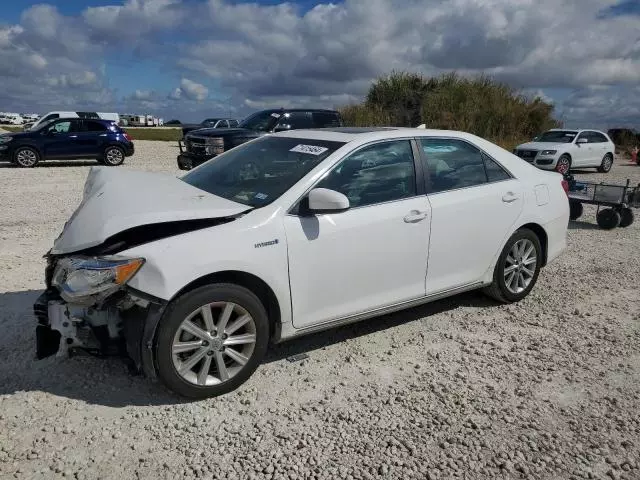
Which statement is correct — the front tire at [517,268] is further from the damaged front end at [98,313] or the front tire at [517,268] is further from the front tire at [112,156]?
the front tire at [112,156]

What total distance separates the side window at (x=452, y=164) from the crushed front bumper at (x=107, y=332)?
94.3 inches

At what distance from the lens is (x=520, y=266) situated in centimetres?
496

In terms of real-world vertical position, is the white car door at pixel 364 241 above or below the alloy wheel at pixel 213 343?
above

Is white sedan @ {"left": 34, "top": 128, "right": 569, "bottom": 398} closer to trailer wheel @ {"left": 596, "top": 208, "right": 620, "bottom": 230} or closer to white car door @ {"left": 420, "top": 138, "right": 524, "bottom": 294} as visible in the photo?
white car door @ {"left": 420, "top": 138, "right": 524, "bottom": 294}

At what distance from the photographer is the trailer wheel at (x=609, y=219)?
8.60m

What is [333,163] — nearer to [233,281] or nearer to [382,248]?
[382,248]

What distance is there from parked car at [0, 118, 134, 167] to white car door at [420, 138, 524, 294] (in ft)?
51.5

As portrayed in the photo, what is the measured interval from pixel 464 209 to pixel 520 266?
1056 mm

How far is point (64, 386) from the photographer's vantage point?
346 centimetres

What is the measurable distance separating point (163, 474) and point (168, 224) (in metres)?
1.43

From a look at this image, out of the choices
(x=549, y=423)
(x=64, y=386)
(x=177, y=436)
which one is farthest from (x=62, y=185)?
(x=549, y=423)

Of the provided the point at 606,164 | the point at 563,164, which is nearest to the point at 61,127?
the point at 563,164

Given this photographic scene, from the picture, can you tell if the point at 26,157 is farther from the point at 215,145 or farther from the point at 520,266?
the point at 520,266

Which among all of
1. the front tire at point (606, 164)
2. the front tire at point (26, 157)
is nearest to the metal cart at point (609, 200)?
the front tire at point (606, 164)
